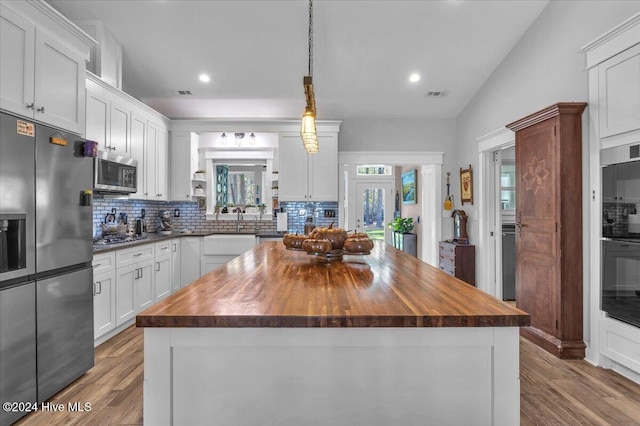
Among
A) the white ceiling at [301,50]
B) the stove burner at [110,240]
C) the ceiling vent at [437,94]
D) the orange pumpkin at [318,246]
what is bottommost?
the stove burner at [110,240]

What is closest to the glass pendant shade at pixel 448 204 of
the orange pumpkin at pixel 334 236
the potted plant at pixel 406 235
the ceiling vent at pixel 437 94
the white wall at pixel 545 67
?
the white wall at pixel 545 67

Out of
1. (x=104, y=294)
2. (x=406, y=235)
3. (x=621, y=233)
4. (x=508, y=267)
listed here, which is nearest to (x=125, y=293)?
(x=104, y=294)

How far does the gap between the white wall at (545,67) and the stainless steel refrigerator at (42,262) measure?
4080 mm

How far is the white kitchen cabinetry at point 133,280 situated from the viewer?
350 centimetres

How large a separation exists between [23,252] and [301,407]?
1977 millimetres

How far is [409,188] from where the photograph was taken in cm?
779

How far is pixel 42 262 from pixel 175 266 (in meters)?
2.74

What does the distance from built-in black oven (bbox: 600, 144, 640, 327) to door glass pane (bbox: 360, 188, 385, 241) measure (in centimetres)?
539

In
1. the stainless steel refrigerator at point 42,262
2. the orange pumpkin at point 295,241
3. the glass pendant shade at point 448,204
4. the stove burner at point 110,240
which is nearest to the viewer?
the stainless steel refrigerator at point 42,262

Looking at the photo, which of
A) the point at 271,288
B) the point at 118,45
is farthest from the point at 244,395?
the point at 118,45

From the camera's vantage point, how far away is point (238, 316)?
105cm

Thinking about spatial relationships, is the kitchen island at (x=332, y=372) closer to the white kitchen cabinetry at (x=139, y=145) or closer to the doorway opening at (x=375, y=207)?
the white kitchen cabinetry at (x=139, y=145)

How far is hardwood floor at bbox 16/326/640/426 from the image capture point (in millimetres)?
2094

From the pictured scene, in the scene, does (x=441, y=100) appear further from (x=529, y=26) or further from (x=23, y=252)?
(x=23, y=252)
